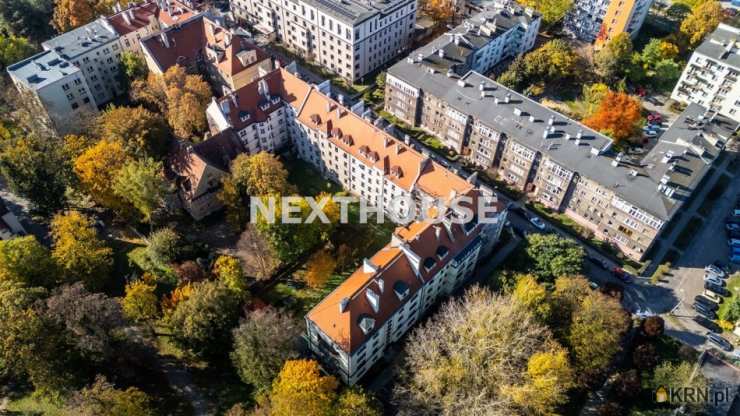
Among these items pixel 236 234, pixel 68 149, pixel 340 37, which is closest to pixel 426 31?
pixel 340 37

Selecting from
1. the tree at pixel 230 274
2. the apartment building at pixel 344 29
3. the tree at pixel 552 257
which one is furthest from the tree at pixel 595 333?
the apartment building at pixel 344 29

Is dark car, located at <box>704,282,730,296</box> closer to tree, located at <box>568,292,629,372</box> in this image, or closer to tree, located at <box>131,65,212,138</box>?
tree, located at <box>568,292,629,372</box>

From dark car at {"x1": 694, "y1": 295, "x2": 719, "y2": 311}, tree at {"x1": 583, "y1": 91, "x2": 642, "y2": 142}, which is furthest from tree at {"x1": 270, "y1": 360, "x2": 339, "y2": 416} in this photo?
tree at {"x1": 583, "y1": 91, "x2": 642, "y2": 142}

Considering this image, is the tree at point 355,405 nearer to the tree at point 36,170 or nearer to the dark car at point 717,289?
the tree at point 36,170

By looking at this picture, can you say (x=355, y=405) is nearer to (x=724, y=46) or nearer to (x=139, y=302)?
(x=139, y=302)

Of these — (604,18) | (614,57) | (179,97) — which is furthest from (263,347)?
(604,18)

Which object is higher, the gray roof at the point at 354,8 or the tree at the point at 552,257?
the gray roof at the point at 354,8
